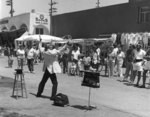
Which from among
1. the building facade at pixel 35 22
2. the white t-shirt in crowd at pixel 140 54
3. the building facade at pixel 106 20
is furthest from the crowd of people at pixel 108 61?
the building facade at pixel 35 22

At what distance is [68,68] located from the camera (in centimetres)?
1722

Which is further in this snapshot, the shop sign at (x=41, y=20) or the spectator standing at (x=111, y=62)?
the shop sign at (x=41, y=20)

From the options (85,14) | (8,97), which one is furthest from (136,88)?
(85,14)

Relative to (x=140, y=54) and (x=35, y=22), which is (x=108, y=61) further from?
(x=35, y=22)

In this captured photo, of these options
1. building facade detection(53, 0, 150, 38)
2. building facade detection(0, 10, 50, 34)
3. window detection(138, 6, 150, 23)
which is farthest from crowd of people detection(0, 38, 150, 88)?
building facade detection(0, 10, 50, 34)

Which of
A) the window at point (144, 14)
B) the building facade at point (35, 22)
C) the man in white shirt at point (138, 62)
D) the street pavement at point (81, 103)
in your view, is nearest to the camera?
the street pavement at point (81, 103)

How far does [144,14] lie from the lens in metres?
23.1

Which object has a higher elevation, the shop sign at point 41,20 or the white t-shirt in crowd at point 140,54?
the shop sign at point 41,20

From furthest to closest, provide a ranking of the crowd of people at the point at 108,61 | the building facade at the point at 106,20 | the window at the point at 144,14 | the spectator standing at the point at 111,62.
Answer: the building facade at the point at 106,20 → the window at the point at 144,14 → the spectator standing at the point at 111,62 → the crowd of people at the point at 108,61

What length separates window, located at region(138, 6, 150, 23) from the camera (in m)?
22.8

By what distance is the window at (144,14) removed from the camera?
74.7ft

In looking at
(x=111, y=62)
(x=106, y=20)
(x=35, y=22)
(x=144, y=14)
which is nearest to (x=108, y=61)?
(x=111, y=62)

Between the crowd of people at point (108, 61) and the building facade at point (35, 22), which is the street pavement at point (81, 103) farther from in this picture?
the building facade at point (35, 22)

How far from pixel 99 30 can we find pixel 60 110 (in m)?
20.3
